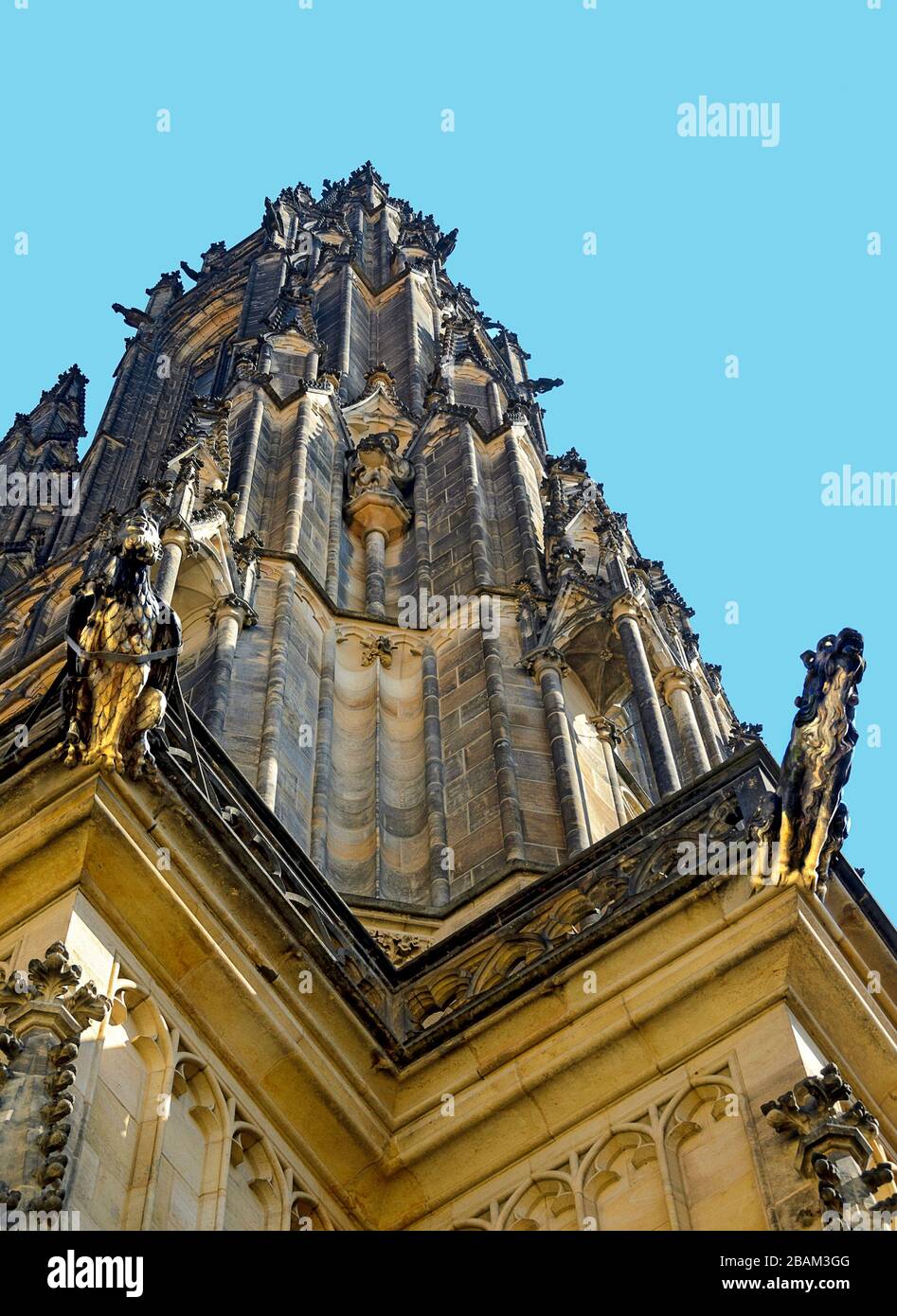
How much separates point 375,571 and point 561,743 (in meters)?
6.37

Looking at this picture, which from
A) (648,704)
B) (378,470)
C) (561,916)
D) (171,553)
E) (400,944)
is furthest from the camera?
Result: (378,470)

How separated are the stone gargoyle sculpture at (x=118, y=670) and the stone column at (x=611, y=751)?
10.1 metres

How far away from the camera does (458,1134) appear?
573 inches

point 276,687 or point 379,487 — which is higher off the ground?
point 379,487

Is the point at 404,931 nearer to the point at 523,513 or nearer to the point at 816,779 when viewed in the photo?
the point at 816,779

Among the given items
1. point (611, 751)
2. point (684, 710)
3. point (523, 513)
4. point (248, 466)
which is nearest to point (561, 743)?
point (611, 751)

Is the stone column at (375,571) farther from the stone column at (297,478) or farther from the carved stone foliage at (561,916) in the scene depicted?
the carved stone foliage at (561,916)

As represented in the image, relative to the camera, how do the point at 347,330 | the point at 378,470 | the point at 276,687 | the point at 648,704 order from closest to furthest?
the point at 276,687
the point at 648,704
the point at 378,470
the point at 347,330

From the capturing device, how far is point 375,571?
29266mm

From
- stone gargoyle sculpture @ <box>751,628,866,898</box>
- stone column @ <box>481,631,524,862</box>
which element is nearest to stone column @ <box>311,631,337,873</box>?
stone column @ <box>481,631,524,862</box>

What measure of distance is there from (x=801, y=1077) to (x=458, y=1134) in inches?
93.5

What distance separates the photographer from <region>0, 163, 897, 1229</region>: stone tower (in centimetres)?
1323

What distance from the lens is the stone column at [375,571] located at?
2813cm

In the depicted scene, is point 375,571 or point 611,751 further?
point 375,571
